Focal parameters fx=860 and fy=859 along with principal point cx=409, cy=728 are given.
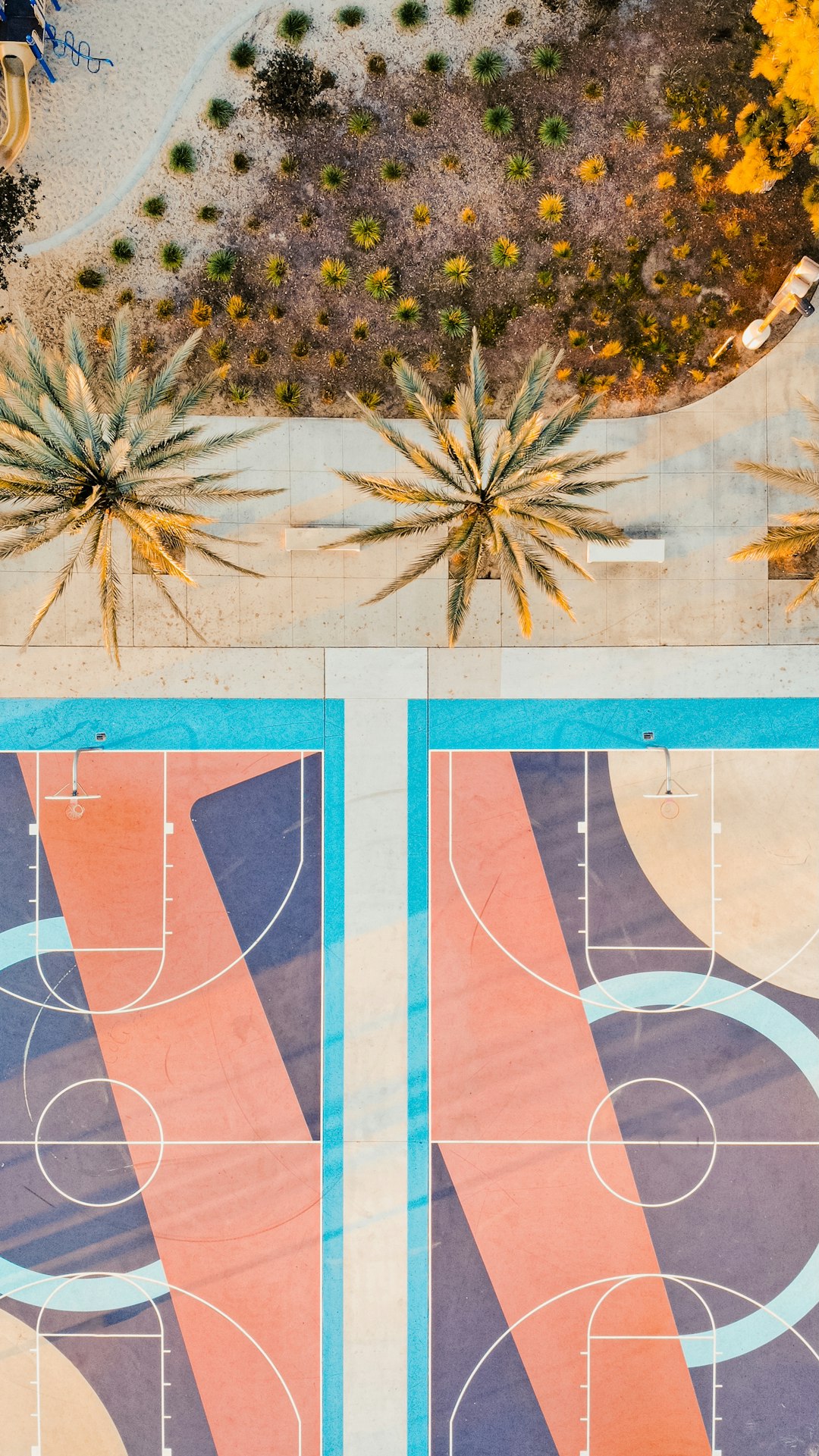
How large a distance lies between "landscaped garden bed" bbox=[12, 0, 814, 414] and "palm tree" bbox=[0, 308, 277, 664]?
13.8 ft

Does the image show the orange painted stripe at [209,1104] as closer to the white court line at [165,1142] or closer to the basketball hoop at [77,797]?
the white court line at [165,1142]

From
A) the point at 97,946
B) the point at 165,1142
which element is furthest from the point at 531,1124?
the point at 97,946

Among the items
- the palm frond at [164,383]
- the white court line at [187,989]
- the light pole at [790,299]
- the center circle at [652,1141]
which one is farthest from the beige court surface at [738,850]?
the palm frond at [164,383]

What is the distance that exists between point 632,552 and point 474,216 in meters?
8.92

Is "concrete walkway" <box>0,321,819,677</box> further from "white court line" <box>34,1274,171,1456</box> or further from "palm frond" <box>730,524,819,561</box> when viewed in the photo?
"white court line" <box>34,1274,171,1456</box>

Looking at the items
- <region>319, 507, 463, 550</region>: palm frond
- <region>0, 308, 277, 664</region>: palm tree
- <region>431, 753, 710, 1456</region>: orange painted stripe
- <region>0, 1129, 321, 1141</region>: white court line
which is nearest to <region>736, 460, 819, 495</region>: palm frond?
<region>319, 507, 463, 550</region>: palm frond

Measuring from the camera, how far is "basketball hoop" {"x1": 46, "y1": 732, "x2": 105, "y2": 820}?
21.0 meters

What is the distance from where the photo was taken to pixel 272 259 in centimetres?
2052

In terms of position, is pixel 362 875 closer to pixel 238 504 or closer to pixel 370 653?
pixel 370 653

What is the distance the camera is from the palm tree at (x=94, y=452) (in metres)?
15.7

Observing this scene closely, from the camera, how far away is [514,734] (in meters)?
21.1

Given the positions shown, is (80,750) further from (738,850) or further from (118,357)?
(738,850)

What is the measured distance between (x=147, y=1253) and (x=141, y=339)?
2207 centimetres

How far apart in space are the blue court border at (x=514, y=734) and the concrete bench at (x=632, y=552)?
342cm
